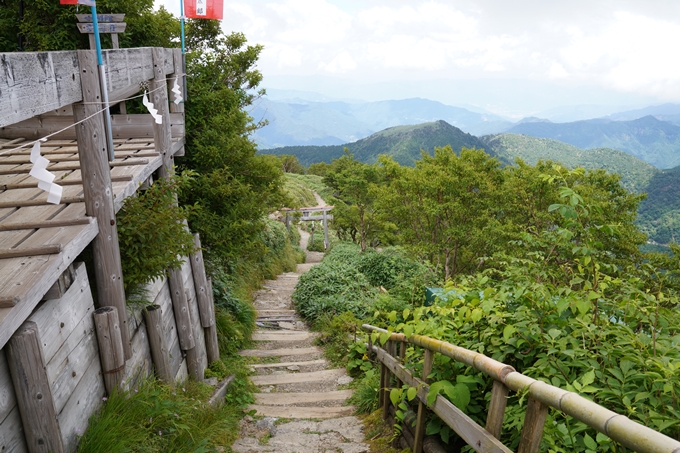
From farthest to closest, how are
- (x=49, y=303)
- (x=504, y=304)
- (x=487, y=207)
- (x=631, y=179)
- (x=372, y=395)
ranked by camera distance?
(x=631, y=179) → (x=487, y=207) → (x=372, y=395) → (x=504, y=304) → (x=49, y=303)

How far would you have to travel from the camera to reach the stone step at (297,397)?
599 centimetres

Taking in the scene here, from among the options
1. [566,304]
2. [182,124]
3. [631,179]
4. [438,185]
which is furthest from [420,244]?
[631,179]

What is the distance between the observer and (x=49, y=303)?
264cm

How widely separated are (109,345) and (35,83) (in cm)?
184

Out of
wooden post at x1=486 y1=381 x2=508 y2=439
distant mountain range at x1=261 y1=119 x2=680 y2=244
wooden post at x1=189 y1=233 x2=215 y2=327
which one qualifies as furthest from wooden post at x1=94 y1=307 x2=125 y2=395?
distant mountain range at x1=261 y1=119 x2=680 y2=244

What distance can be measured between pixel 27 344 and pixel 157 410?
1.31 metres

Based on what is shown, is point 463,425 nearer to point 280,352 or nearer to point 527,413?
point 527,413

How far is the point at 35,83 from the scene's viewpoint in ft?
7.04

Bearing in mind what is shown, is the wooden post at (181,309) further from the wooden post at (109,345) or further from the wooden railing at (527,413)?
the wooden railing at (527,413)

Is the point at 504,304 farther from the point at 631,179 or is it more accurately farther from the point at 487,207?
the point at 631,179

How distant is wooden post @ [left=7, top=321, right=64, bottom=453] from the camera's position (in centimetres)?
228

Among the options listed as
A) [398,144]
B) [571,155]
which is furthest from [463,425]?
[571,155]

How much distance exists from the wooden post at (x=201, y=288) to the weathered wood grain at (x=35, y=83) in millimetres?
3591

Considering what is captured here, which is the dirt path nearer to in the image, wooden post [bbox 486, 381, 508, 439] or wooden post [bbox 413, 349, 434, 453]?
wooden post [bbox 413, 349, 434, 453]
